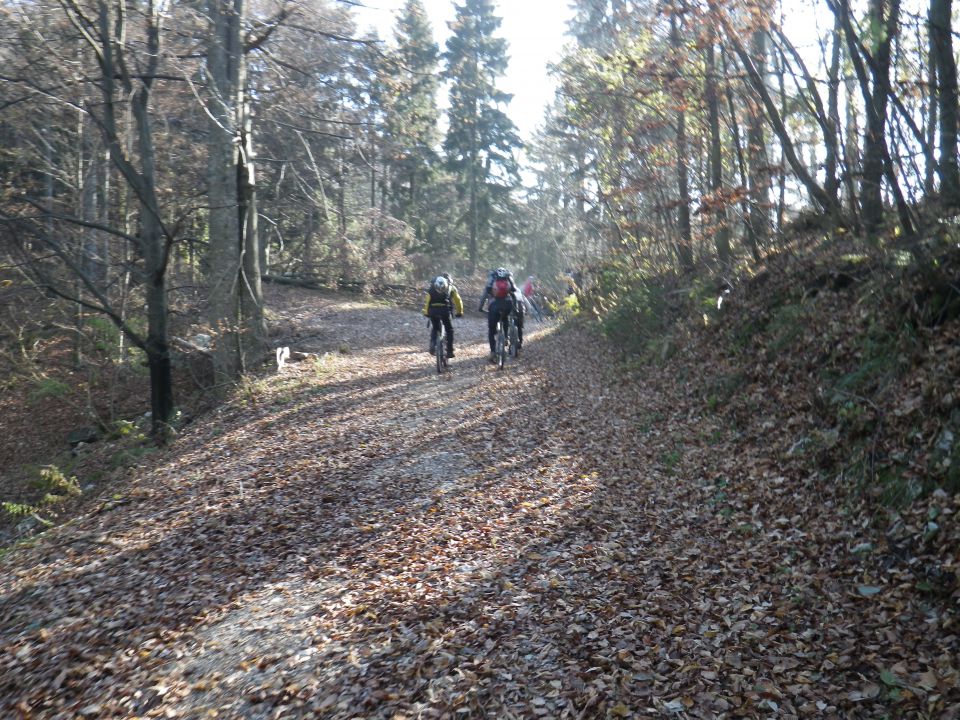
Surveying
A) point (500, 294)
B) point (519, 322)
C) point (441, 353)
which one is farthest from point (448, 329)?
point (519, 322)

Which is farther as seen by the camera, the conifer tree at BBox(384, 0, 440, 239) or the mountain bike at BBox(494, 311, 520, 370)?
the conifer tree at BBox(384, 0, 440, 239)

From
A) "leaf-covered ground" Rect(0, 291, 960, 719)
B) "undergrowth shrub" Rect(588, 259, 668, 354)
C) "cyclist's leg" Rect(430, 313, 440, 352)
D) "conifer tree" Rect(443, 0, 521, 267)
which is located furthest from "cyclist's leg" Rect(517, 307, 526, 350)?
"conifer tree" Rect(443, 0, 521, 267)

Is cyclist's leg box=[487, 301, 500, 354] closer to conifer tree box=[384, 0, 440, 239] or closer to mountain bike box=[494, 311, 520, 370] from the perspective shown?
mountain bike box=[494, 311, 520, 370]

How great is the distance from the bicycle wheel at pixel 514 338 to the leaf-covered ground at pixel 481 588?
6276mm

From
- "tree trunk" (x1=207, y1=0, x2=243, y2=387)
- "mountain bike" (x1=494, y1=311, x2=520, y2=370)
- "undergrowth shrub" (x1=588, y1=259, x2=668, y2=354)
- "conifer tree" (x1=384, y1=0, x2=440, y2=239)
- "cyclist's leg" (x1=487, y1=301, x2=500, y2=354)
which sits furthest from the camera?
"conifer tree" (x1=384, y1=0, x2=440, y2=239)

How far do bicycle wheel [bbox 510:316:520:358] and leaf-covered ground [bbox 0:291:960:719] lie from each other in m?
A: 6.28

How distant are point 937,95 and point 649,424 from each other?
16.9 feet

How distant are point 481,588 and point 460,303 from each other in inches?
346

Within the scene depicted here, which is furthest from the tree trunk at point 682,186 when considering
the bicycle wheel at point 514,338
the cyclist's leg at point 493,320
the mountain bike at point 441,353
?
the mountain bike at point 441,353

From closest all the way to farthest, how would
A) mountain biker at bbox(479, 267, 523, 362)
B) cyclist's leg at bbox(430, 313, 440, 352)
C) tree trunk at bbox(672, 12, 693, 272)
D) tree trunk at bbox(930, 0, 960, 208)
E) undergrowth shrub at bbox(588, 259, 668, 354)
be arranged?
tree trunk at bbox(930, 0, 960, 208)
cyclist's leg at bbox(430, 313, 440, 352)
undergrowth shrub at bbox(588, 259, 668, 354)
mountain biker at bbox(479, 267, 523, 362)
tree trunk at bbox(672, 12, 693, 272)

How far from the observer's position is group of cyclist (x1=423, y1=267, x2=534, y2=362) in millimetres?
14055

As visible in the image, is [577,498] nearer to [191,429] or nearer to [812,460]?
[812,460]

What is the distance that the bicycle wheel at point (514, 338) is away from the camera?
16.3m

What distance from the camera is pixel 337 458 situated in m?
9.33
